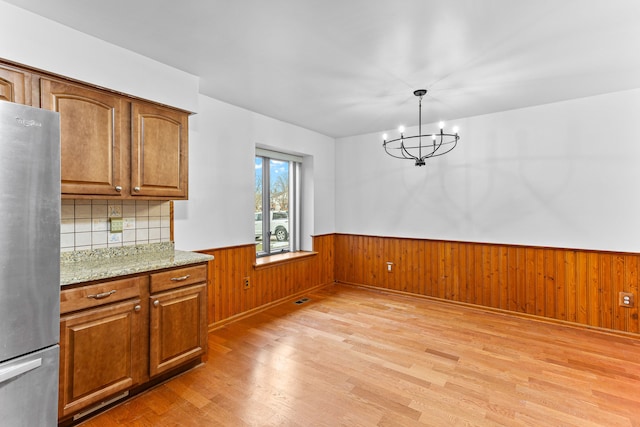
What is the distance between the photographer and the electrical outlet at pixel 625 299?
127 inches

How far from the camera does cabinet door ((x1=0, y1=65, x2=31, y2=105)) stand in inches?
70.7

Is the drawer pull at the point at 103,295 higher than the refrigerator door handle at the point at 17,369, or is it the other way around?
the drawer pull at the point at 103,295

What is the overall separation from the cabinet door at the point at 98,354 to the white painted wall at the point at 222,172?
1.10 metres

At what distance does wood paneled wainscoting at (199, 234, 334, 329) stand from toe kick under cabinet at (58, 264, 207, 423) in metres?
0.87

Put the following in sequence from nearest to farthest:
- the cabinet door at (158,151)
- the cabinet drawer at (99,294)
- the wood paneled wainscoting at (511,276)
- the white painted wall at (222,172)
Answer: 1. the cabinet drawer at (99,294)
2. the cabinet door at (158,151)
3. the white painted wall at (222,172)
4. the wood paneled wainscoting at (511,276)

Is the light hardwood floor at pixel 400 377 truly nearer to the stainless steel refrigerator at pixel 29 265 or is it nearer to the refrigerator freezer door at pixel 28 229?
the stainless steel refrigerator at pixel 29 265

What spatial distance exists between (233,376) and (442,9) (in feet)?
9.72

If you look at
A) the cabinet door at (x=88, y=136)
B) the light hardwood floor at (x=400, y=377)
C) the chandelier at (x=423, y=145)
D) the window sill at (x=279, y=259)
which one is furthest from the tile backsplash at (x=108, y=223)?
the chandelier at (x=423, y=145)

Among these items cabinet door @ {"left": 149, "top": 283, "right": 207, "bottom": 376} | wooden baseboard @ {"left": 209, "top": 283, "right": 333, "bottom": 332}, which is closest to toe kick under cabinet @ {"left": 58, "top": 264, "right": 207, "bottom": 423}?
cabinet door @ {"left": 149, "top": 283, "right": 207, "bottom": 376}

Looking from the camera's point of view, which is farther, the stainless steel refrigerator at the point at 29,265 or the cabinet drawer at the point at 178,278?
the cabinet drawer at the point at 178,278

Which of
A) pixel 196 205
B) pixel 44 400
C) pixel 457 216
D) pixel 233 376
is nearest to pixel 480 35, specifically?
pixel 457 216

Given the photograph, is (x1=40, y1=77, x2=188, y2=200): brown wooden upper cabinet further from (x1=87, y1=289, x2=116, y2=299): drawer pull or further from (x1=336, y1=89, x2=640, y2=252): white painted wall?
(x1=336, y1=89, x2=640, y2=252): white painted wall

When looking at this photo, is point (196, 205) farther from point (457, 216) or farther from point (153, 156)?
point (457, 216)

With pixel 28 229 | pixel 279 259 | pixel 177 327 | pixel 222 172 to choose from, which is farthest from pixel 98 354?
pixel 279 259
